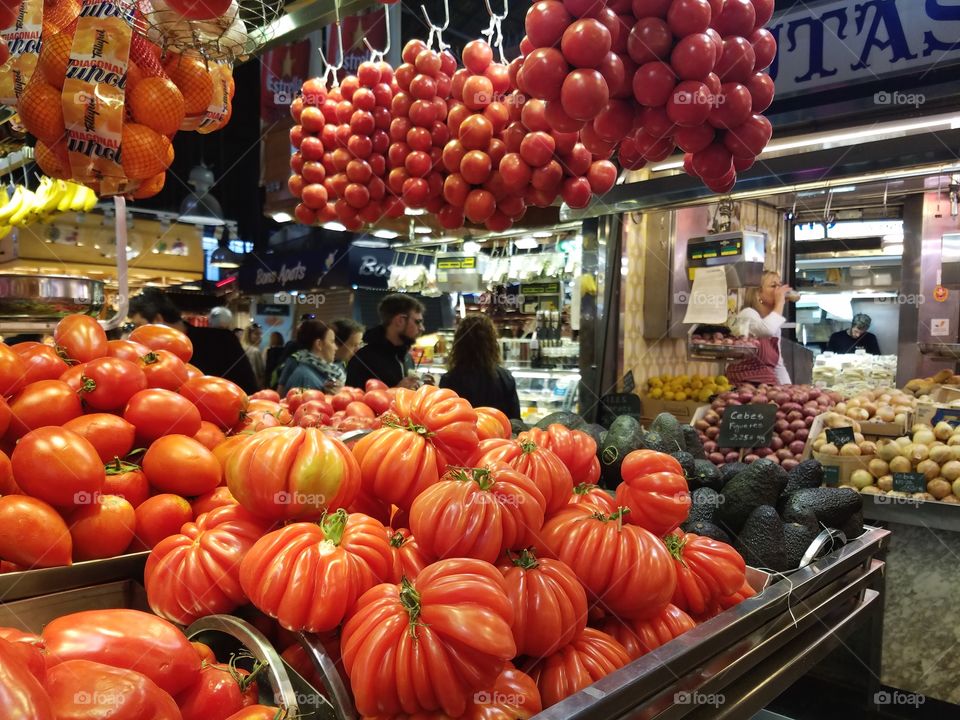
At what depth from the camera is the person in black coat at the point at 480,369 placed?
15.3 ft

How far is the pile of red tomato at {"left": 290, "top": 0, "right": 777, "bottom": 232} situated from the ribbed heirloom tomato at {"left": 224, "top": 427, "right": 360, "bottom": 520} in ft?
4.56

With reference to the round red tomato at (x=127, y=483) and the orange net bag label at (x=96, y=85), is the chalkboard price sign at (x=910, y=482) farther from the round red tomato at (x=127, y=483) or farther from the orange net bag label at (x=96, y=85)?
the orange net bag label at (x=96, y=85)

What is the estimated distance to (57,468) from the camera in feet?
4.83

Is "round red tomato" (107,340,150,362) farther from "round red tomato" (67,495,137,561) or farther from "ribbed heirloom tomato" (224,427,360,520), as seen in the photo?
"ribbed heirloom tomato" (224,427,360,520)

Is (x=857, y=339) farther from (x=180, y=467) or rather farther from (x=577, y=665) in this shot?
(x=180, y=467)

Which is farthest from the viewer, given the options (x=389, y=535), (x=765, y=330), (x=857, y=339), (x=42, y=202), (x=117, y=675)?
(x=857, y=339)

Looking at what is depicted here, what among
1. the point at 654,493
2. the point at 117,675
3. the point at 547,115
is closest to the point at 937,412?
the point at 547,115

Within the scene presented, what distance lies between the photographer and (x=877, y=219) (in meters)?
6.25

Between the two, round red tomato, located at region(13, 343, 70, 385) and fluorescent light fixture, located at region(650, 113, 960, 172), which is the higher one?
fluorescent light fixture, located at region(650, 113, 960, 172)

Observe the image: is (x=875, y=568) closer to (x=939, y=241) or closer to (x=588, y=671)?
(x=588, y=671)

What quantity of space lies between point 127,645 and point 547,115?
200 centimetres

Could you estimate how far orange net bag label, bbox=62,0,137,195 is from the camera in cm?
182

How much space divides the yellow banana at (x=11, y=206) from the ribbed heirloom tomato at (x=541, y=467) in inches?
216

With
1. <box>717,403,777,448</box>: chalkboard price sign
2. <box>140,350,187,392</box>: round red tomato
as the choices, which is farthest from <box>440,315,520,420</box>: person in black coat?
<box>140,350,187,392</box>: round red tomato
